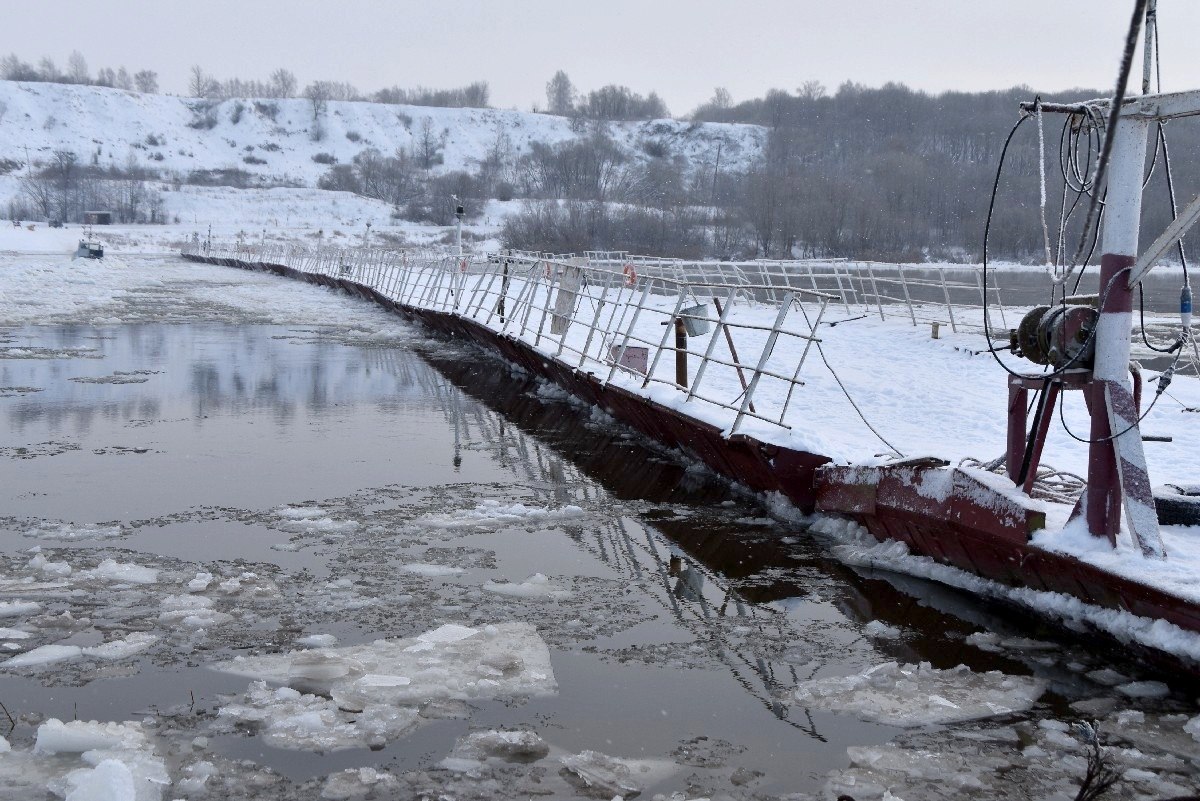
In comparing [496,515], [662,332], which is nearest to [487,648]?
[496,515]

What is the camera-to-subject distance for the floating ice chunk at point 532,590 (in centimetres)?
601

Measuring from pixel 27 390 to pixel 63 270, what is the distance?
35994mm

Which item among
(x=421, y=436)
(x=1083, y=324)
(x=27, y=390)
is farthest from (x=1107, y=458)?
(x=27, y=390)

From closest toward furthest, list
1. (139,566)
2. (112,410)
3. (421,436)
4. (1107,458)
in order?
1. (1107,458)
2. (139,566)
3. (421,436)
4. (112,410)

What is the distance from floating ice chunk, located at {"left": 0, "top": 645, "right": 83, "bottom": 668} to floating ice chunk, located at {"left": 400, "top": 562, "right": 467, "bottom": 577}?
5.92ft

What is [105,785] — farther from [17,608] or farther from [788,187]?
[788,187]

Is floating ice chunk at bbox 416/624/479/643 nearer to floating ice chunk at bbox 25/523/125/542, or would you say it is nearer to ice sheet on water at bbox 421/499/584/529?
ice sheet on water at bbox 421/499/584/529

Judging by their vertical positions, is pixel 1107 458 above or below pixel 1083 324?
below

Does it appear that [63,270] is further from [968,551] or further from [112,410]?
[968,551]

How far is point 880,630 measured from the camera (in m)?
5.70

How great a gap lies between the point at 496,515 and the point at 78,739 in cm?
377

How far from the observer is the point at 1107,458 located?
5621 mm

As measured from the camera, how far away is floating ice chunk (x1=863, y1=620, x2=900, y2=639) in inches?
222

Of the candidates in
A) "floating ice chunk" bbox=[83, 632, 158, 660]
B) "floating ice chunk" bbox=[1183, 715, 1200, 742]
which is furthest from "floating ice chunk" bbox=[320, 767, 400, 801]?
"floating ice chunk" bbox=[1183, 715, 1200, 742]
